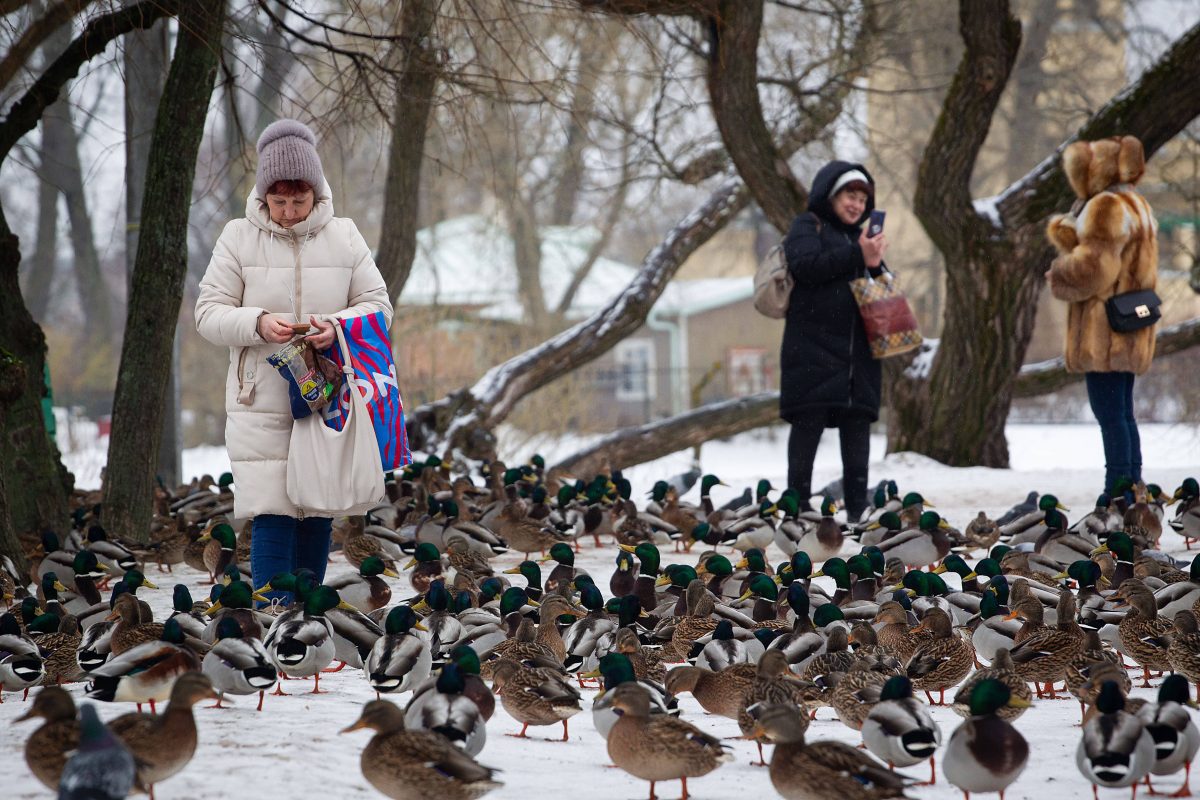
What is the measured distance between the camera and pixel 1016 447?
23859mm

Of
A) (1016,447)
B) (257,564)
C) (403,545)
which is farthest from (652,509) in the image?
(1016,447)

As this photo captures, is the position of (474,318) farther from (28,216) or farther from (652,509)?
(28,216)

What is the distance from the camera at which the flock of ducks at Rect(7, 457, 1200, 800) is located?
12.5ft

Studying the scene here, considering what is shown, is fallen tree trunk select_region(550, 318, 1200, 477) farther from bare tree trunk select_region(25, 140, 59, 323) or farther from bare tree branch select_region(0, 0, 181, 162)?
bare tree trunk select_region(25, 140, 59, 323)

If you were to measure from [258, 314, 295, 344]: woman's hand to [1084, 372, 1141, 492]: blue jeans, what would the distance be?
18.0 ft

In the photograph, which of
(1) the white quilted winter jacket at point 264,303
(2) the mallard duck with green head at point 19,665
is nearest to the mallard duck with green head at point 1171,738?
(1) the white quilted winter jacket at point 264,303

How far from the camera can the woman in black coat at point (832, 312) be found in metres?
8.55

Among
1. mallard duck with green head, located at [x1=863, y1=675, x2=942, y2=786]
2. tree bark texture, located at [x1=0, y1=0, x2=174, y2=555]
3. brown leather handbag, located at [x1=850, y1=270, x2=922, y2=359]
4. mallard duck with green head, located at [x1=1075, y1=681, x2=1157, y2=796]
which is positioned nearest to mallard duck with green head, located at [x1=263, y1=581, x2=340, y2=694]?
mallard duck with green head, located at [x1=863, y1=675, x2=942, y2=786]

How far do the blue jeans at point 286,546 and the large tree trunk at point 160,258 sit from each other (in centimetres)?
250

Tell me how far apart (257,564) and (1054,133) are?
2338 centimetres

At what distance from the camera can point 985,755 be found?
12.5 feet

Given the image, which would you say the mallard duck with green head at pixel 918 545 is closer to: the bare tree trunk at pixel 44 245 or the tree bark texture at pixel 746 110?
the tree bark texture at pixel 746 110

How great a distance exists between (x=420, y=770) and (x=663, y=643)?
218 centimetres

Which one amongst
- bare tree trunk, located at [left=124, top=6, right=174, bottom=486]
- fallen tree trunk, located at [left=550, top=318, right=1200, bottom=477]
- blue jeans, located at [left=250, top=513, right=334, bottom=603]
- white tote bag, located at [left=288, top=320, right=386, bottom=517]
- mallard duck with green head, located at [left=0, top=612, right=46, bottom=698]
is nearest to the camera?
mallard duck with green head, located at [left=0, top=612, right=46, bottom=698]
